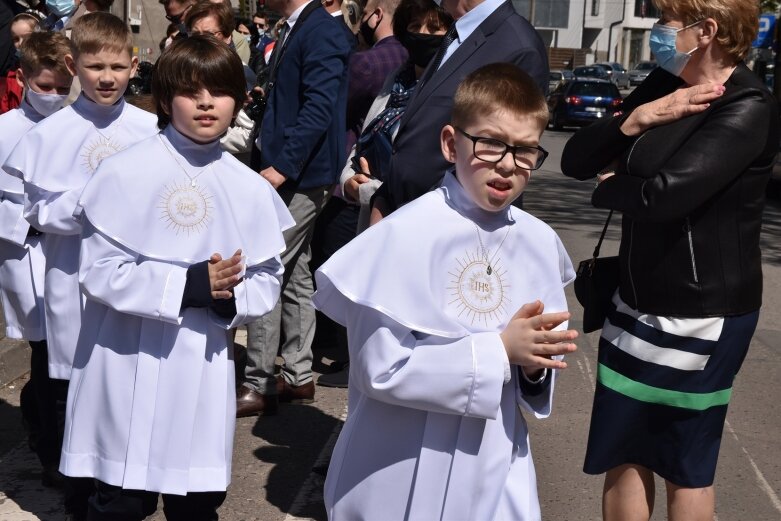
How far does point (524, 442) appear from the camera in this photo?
3.08 meters

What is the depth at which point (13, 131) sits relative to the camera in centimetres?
503

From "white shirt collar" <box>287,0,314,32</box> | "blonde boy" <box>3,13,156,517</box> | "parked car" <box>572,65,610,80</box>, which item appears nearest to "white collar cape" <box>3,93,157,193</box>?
"blonde boy" <box>3,13,156,517</box>

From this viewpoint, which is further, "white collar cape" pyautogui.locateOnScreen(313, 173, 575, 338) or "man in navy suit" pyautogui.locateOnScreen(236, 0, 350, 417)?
"man in navy suit" pyautogui.locateOnScreen(236, 0, 350, 417)

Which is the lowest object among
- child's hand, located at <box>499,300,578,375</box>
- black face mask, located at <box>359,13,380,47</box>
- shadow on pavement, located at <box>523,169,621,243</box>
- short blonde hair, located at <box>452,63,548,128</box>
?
shadow on pavement, located at <box>523,169,621,243</box>

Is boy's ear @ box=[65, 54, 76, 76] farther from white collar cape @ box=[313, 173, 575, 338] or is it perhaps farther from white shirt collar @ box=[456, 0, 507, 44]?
white collar cape @ box=[313, 173, 575, 338]

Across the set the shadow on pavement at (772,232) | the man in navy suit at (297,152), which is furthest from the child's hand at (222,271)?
the shadow on pavement at (772,232)

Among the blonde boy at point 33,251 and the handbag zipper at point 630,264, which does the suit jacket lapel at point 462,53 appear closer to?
the handbag zipper at point 630,264

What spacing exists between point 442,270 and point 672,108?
3.11 feet

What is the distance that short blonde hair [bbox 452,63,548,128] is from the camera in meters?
2.94

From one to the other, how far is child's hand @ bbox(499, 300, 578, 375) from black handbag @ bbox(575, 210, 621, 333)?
90 cm

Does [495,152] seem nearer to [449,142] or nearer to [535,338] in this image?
[449,142]

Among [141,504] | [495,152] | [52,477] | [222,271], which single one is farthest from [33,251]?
[495,152]

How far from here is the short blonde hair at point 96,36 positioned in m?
4.37

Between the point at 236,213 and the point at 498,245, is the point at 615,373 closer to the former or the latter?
the point at 498,245
